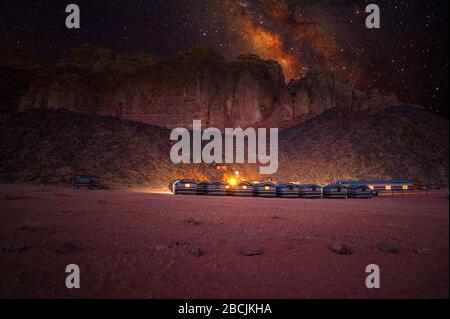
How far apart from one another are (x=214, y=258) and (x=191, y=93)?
214 ft

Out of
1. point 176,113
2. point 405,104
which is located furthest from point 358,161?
point 176,113

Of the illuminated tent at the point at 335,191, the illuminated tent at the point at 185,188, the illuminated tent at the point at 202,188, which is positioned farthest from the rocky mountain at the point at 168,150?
the illuminated tent at the point at 335,191

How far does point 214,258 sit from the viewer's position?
339 inches

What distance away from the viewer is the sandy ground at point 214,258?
6434mm

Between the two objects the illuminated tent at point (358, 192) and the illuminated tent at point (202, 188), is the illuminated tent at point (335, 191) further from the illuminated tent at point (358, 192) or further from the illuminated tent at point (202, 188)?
the illuminated tent at point (202, 188)

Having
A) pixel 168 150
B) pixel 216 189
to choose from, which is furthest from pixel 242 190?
pixel 168 150

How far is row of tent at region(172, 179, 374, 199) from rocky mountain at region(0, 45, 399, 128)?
38899 mm

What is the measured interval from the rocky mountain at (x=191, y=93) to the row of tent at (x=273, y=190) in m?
38.9

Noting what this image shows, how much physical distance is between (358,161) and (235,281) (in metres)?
52.1

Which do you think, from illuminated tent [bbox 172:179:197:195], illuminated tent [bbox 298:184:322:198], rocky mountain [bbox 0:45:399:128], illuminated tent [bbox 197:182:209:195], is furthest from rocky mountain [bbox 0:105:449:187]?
illuminated tent [bbox 298:184:322:198]

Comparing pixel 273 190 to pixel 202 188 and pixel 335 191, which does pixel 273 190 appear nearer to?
pixel 335 191

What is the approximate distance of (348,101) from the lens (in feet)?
243

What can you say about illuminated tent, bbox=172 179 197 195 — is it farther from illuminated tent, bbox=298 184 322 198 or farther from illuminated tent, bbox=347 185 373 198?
illuminated tent, bbox=347 185 373 198
